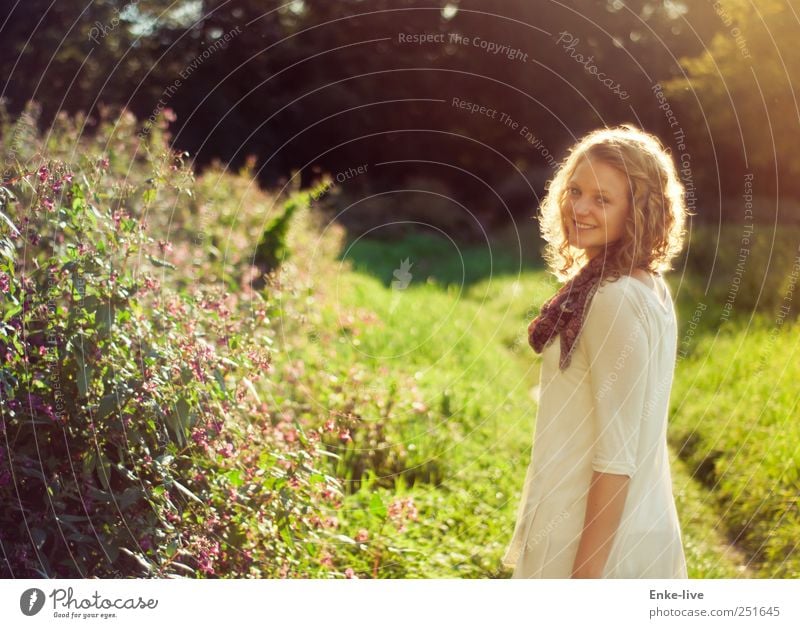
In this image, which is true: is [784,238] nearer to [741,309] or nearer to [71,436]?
[741,309]

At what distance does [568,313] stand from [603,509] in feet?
1.52

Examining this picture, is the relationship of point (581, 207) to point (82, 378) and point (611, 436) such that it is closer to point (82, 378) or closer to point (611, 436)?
point (611, 436)

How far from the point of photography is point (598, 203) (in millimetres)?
2135

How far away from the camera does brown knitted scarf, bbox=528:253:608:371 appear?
2.04 meters

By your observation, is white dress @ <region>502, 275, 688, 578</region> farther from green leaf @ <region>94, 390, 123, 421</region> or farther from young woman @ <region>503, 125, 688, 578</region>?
green leaf @ <region>94, 390, 123, 421</region>

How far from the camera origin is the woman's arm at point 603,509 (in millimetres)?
1971

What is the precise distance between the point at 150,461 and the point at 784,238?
8.00 meters

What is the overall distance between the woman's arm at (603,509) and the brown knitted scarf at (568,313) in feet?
0.95

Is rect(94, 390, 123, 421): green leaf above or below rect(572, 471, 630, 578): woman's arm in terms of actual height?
above

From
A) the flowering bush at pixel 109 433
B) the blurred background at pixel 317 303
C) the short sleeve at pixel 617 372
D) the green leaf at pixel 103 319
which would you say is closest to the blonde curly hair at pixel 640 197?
the short sleeve at pixel 617 372

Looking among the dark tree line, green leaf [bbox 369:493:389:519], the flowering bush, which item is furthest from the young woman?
the dark tree line

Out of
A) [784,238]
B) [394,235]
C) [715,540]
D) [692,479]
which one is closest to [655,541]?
[715,540]

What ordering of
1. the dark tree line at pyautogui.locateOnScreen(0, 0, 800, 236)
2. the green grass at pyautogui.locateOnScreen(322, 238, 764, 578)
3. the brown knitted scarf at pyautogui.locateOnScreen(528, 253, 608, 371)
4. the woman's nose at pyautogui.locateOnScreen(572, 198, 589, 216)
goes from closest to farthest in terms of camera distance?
the brown knitted scarf at pyautogui.locateOnScreen(528, 253, 608, 371)
the woman's nose at pyautogui.locateOnScreen(572, 198, 589, 216)
the green grass at pyautogui.locateOnScreen(322, 238, 764, 578)
the dark tree line at pyautogui.locateOnScreen(0, 0, 800, 236)

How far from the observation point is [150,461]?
2.34 meters
